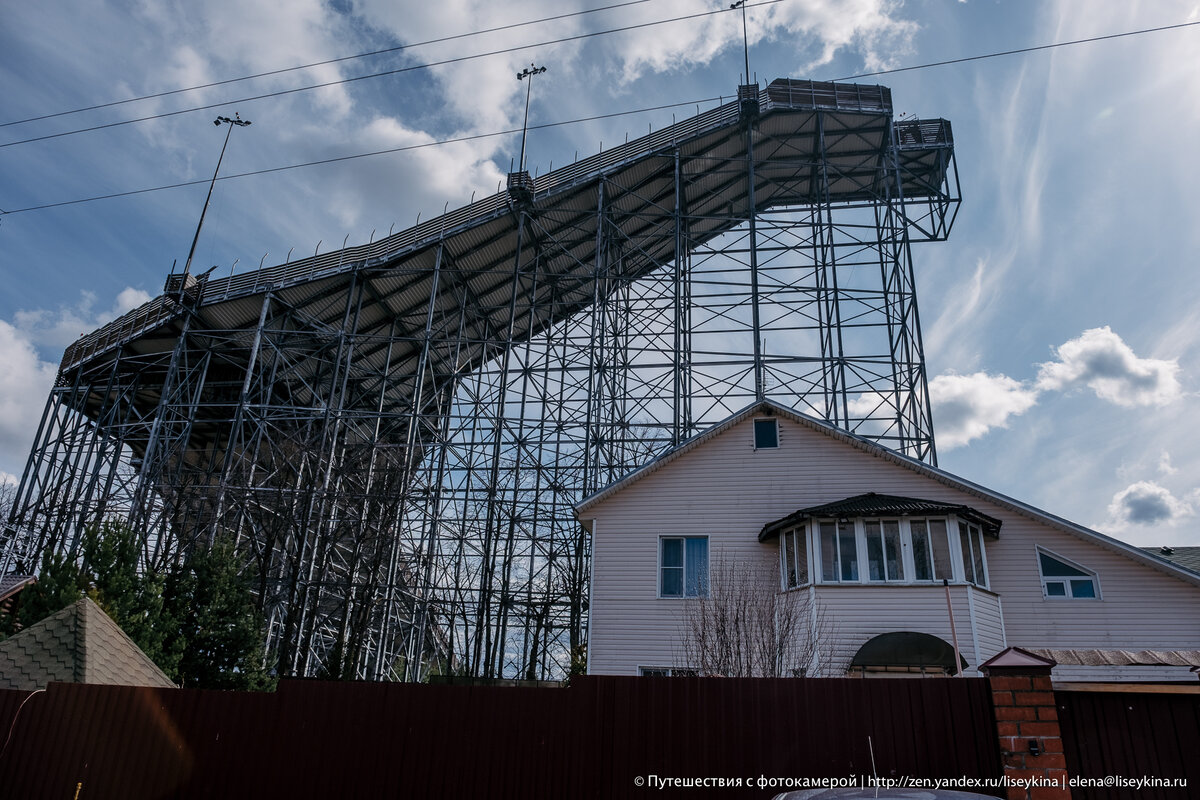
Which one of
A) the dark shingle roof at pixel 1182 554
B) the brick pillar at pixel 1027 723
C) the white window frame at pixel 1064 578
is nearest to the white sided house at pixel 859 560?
the white window frame at pixel 1064 578

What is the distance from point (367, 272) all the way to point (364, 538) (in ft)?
31.2

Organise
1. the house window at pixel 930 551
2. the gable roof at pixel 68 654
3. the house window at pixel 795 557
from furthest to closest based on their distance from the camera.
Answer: the house window at pixel 795 557, the house window at pixel 930 551, the gable roof at pixel 68 654

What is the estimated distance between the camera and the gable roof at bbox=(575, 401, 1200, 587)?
640 inches

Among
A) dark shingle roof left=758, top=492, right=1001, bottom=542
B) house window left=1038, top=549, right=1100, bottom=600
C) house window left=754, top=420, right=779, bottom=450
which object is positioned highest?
house window left=754, top=420, right=779, bottom=450

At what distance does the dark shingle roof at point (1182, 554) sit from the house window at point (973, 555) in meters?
5.32

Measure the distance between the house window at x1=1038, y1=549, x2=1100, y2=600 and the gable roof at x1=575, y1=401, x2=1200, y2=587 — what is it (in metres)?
0.66

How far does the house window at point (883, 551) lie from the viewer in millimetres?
16125

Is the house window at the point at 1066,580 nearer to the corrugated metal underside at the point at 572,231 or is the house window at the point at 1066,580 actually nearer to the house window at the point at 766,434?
the house window at the point at 766,434

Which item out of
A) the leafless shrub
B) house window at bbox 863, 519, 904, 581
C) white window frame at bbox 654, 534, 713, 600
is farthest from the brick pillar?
white window frame at bbox 654, 534, 713, 600

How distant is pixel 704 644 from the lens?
45.3ft

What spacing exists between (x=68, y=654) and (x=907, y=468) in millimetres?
16085

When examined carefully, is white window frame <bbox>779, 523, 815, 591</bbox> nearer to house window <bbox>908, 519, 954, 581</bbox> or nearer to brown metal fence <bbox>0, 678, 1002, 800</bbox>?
house window <bbox>908, 519, 954, 581</bbox>

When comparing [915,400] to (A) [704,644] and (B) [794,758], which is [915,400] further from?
(B) [794,758]

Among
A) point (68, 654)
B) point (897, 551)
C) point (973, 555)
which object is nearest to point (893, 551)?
point (897, 551)
